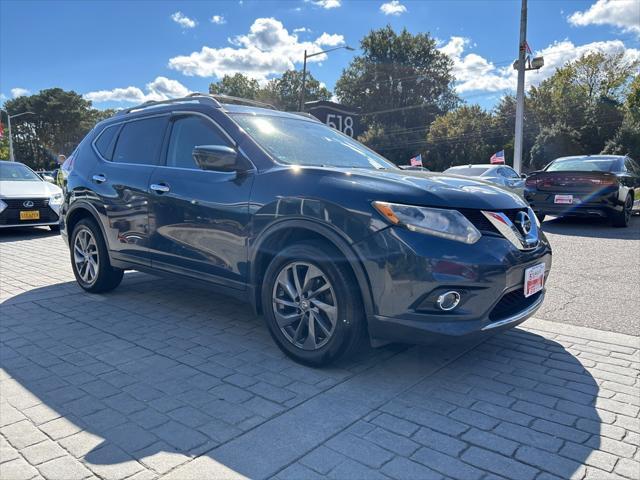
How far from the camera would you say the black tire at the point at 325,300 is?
306 centimetres

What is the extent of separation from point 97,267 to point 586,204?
8930mm

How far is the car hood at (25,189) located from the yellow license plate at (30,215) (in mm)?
321

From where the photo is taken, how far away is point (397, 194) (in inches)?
118

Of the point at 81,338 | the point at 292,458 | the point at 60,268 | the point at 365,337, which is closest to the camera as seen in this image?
the point at 292,458

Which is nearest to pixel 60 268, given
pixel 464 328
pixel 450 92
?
pixel 464 328

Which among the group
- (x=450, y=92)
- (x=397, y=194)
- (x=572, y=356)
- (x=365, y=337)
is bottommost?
(x=572, y=356)

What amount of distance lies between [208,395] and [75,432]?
724mm

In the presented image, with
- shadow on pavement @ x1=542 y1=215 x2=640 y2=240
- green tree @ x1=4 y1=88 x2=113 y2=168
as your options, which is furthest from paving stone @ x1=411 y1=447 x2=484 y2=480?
green tree @ x1=4 y1=88 x2=113 y2=168

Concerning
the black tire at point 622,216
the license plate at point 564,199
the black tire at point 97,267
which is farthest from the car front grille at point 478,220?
the black tire at point 622,216

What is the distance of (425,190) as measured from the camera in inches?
118

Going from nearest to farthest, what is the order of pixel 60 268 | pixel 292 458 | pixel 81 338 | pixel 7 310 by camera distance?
pixel 292 458 → pixel 81 338 → pixel 7 310 → pixel 60 268

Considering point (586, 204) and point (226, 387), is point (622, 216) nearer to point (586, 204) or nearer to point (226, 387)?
point (586, 204)

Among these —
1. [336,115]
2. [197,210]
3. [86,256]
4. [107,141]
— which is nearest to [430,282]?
[197,210]

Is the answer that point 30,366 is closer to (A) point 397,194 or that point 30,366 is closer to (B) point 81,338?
(B) point 81,338
